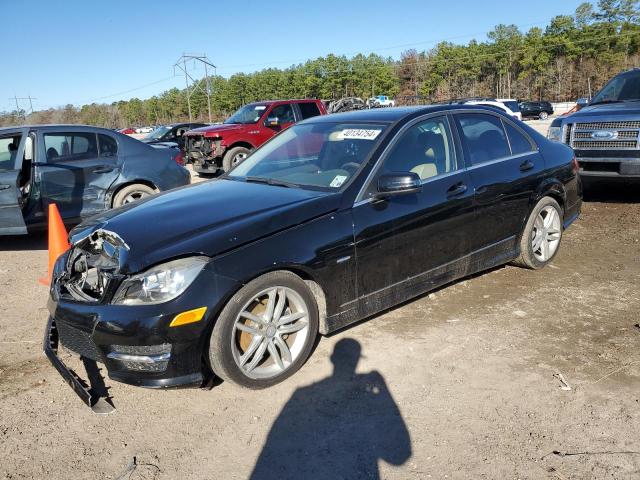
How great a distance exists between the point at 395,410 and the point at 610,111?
662 cm

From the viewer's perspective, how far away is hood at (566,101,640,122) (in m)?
7.29

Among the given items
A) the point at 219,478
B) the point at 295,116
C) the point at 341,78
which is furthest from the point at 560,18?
the point at 219,478

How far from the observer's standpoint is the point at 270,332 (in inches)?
125

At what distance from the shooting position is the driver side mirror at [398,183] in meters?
3.54

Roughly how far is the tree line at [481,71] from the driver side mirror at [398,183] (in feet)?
169

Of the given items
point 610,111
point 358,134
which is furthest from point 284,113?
point 358,134

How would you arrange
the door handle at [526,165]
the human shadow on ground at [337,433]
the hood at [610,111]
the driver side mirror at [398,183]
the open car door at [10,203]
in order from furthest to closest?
the hood at [610,111] → the open car door at [10,203] → the door handle at [526,165] → the driver side mirror at [398,183] → the human shadow on ground at [337,433]

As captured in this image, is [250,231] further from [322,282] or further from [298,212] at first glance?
[322,282]

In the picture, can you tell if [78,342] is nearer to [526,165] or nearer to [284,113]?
[526,165]

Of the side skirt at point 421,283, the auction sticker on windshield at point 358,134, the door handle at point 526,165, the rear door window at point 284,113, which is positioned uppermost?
the rear door window at point 284,113

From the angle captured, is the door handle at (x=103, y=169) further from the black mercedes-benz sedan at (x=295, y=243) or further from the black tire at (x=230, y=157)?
the black tire at (x=230, y=157)

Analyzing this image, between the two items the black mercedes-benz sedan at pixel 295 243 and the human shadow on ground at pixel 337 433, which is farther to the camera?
the black mercedes-benz sedan at pixel 295 243

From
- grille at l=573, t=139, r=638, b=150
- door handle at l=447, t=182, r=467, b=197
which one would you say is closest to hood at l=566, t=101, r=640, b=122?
grille at l=573, t=139, r=638, b=150

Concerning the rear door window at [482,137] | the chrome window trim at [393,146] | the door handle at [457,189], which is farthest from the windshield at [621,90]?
the door handle at [457,189]
